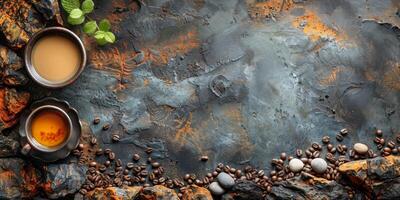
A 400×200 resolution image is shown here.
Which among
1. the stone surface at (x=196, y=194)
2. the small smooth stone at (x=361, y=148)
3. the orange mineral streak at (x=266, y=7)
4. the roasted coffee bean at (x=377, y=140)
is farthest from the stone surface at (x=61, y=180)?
the roasted coffee bean at (x=377, y=140)

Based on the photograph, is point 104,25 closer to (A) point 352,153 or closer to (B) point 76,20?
(B) point 76,20

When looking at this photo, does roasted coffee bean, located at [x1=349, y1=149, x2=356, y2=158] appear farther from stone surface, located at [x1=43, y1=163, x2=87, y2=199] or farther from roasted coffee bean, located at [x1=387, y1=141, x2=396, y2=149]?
stone surface, located at [x1=43, y1=163, x2=87, y2=199]

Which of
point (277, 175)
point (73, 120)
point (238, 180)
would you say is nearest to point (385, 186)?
point (277, 175)

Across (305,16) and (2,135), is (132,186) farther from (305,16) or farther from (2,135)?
(305,16)

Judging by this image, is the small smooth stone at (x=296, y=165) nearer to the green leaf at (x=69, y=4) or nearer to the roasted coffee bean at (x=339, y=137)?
the roasted coffee bean at (x=339, y=137)

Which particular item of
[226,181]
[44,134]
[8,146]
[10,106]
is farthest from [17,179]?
[226,181]

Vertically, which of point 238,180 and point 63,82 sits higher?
point 63,82
